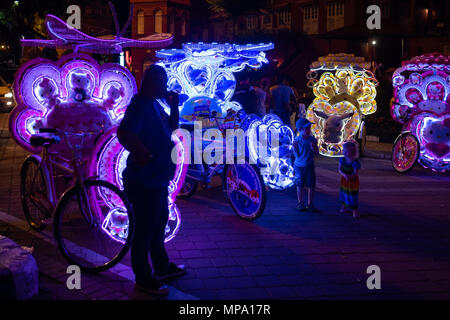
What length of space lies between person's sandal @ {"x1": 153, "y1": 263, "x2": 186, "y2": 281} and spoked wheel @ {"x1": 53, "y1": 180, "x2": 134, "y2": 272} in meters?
0.43

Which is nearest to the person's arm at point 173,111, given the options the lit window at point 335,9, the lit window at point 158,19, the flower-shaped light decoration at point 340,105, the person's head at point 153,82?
the person's head at point 153,82

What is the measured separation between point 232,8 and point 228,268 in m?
38.1

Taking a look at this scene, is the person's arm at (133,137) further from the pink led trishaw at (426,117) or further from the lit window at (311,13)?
the lit window at (311,13)

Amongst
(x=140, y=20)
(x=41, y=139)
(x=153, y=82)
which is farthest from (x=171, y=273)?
(x=140, y=20)

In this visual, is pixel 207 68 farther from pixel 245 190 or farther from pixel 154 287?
pixel 154 287

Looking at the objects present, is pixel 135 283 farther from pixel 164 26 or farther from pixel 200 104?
pixel 164 26

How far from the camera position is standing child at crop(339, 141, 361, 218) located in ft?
24.4

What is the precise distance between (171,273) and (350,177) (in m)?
3.55

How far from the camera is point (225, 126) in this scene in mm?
7555

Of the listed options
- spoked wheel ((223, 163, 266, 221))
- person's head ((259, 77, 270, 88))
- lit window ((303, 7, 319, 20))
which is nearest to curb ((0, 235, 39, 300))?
spoked wheel ((223, 163, 266, 221))

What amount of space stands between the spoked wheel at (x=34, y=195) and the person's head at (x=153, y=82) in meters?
2.41

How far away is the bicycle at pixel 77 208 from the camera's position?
5.17 meters

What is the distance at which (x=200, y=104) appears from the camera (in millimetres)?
8375
